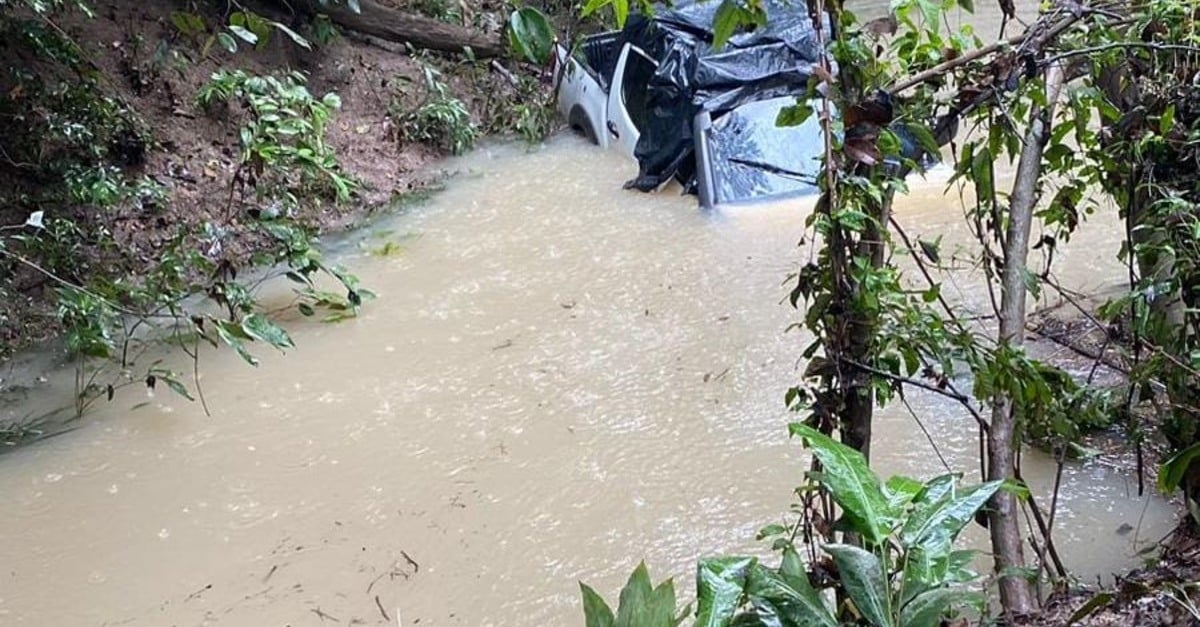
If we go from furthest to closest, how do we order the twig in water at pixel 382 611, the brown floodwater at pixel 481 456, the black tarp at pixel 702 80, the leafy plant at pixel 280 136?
1. the black tarp at pixel 702 80
2. the leafy plant at pixel 280 136
3. the brown floodwater at pixel 481 456
4. the twig in water at pixel 382 611

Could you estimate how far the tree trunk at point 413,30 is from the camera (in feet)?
29.5

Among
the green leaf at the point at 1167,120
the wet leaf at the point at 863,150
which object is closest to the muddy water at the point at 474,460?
the green leaf at the point at 1167,120

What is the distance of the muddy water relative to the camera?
10.9 ft

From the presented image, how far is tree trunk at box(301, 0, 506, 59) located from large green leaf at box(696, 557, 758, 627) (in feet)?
26.0

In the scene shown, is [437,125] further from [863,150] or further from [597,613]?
[597,613]

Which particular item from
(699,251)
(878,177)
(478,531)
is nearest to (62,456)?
(478,531)

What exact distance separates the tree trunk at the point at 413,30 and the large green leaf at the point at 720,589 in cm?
793

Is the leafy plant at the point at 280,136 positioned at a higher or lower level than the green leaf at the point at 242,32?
lower

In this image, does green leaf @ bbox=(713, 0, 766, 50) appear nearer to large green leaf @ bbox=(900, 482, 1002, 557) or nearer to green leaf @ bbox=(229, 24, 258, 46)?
large green leaf @ bbox=(900, 482, 1002, 557)

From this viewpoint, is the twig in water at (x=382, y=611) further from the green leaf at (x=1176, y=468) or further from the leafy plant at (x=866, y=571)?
the green leaf at (x=1176, y=468)

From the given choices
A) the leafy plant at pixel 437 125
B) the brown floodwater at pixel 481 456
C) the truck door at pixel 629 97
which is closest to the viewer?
the brown floodwater at pixel 481 456

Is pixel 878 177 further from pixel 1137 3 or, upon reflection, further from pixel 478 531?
pixel 478 531

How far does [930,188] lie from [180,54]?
547cm

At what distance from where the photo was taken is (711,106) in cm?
656
